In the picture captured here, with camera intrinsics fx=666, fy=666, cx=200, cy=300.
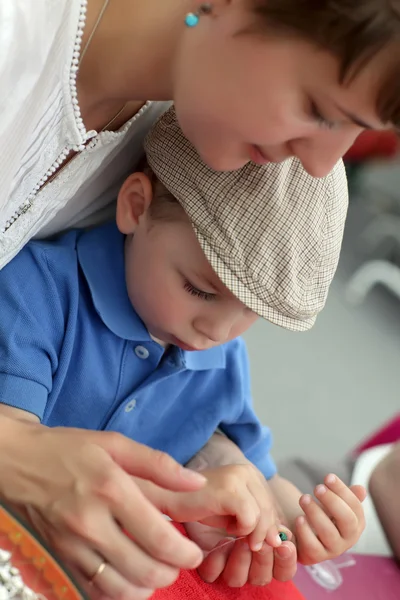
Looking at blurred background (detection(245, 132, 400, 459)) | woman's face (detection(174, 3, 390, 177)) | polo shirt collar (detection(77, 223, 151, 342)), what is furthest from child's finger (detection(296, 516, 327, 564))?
blurred background (detection(245, 132, 400, 459))

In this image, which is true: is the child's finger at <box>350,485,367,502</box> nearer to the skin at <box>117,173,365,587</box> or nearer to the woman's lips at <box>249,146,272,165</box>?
the skin at <box>117,173,365,587</box>

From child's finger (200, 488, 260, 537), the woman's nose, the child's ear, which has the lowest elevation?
child's finger (200, 488, 260, 537)

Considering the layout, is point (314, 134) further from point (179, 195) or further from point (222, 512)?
point (222, 512)

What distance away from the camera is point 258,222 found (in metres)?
0.57

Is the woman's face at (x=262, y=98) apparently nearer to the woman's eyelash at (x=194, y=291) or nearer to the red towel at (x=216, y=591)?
the woman's eyelash at (x=194, y=291)

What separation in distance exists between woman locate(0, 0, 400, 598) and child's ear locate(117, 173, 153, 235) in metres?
0.04

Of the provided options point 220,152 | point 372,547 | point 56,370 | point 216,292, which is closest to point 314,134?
point 220,152

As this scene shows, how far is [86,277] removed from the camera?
64 centimetres

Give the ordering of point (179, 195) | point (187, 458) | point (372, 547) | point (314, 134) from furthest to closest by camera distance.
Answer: point (372, 547), point (187, 458), point (179, 195), point (314, 134)

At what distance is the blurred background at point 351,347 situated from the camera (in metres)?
1.46

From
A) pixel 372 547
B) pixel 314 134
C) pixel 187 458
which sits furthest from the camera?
pixel 372 547

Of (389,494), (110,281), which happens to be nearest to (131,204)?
(110,281)

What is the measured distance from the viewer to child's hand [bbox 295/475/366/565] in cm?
62

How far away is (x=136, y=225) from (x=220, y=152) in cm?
16
